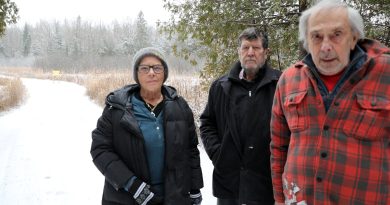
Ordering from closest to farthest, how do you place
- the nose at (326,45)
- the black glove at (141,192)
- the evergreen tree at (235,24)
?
the nose at (326,45)
the black glove at (141,192)
the evergreen tree at (235,24)

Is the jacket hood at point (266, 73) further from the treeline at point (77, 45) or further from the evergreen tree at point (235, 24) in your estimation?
the treeline at point (77, 45)

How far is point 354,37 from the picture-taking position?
195 cm

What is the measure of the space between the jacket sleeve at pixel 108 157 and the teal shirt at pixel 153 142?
175 millimetres

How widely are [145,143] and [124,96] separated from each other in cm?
37

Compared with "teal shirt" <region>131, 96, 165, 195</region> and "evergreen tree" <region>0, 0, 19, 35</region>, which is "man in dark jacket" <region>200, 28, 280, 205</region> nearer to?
"teal shirt" <region>131, 96, 165, 195</region>

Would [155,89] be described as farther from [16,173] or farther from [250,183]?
[16,173]

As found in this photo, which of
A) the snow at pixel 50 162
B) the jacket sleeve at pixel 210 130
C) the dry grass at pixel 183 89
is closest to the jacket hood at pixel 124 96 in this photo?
the jacket sleeve at pixel 210 130

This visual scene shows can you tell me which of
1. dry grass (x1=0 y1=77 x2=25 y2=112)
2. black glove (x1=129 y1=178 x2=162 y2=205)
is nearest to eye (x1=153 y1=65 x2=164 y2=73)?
black glove (x1=129 y1=178 x2=162 y2=205)

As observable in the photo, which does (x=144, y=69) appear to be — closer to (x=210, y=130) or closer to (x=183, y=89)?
(x=210, y=130)

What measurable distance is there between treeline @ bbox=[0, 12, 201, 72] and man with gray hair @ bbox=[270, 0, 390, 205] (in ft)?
165

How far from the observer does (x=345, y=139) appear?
1.82 meters

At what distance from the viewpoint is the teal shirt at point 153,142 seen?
99.5 inches

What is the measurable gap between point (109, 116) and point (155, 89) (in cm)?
37

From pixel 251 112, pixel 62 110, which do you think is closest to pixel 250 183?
pixel 251 112
